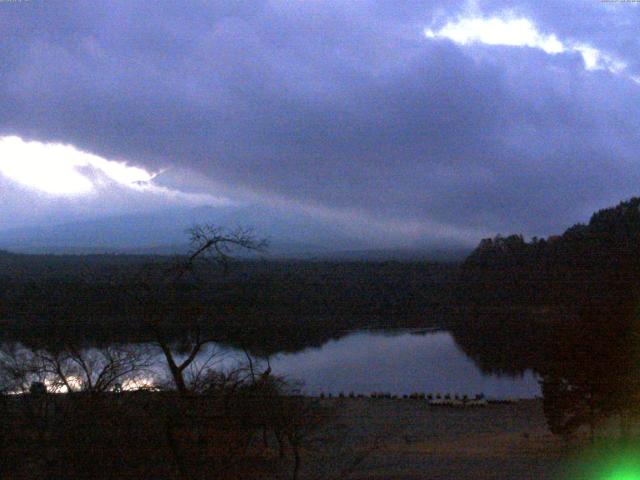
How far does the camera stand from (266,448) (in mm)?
7652

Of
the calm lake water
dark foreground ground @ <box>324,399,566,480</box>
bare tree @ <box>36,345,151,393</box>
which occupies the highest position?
bare tree @ <box>36,345,151,393</box>

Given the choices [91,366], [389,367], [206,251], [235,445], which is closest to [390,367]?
[389,367]

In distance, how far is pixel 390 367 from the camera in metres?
12.4

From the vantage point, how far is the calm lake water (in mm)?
9680

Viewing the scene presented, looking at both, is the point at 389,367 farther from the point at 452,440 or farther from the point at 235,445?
the point at 235,445

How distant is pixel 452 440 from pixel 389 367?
1.61 m

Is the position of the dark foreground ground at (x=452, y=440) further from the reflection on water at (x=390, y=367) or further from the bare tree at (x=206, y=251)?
the bare tree at (x=206, y=251)

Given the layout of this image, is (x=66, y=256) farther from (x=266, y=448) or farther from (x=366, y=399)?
(x=266, y=448)

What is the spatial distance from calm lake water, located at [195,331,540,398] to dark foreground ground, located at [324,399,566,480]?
58 centimetres

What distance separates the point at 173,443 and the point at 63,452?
849 mm

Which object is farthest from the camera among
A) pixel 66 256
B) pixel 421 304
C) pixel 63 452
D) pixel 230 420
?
pixel 66 256

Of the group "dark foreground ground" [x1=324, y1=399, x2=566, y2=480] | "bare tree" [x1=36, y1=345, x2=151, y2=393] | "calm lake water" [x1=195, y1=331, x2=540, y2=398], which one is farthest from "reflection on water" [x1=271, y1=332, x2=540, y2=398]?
"bare tree" [x1=36, y1=345, x2=151, y2=393]

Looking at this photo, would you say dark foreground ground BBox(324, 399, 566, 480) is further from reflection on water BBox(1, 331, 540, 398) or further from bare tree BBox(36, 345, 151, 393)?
bare tree BBox(36, 345, 151, 393)

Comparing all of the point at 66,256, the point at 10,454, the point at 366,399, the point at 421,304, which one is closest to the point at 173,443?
the point at 10,454
